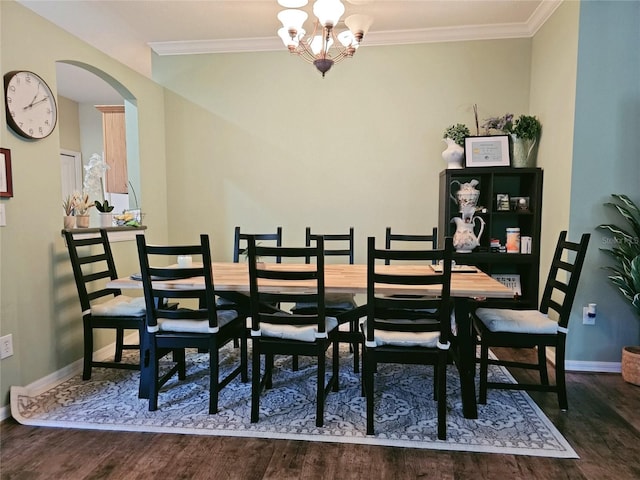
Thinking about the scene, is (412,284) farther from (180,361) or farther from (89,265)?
(89,265)

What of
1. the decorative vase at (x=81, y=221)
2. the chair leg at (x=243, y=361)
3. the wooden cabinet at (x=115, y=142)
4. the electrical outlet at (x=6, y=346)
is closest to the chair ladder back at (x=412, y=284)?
the chair leg at (x=243, y=361)

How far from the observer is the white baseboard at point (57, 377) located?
240 centimetres

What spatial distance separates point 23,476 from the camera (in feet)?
6.16

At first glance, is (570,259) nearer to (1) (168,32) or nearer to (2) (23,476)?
(2) (23,476)

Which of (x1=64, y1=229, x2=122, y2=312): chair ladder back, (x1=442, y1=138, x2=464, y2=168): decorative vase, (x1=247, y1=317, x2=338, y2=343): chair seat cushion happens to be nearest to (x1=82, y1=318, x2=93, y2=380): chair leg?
(x1=64, y1=229, x2=122, y2=312): chair ladder back

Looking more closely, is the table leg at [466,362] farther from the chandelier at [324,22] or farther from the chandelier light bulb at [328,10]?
the chandelier light bulb at [328,10]

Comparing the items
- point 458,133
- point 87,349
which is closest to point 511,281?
point 458,133

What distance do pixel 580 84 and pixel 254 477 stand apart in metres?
3.26

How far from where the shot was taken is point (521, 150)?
3.60 metres

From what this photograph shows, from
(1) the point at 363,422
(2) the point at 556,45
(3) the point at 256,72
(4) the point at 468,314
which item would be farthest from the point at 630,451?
(3) the point at 256,72

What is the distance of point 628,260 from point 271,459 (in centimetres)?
265

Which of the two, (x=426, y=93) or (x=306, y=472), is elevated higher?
(x=426, y=93)

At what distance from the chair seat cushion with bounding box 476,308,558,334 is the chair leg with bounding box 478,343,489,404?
129 mm

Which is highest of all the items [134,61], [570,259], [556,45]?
[134,61]
